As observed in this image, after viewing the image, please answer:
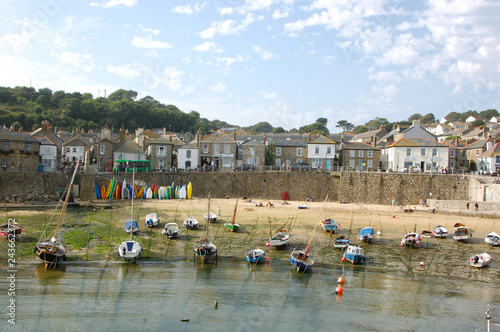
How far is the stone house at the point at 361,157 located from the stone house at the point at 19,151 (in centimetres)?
4005

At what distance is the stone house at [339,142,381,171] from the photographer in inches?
2197

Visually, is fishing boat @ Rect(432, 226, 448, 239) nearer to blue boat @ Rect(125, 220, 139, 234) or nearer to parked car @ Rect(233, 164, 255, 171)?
blue boat @ Rect(125, 220, 139, 234)

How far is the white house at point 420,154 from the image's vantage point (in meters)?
52.0

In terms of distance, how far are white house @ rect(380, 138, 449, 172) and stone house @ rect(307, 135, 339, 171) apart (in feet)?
26.5

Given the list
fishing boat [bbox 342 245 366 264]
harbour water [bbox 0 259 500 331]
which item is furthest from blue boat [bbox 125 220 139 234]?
fishing boat [bbox 342 245 366 264]

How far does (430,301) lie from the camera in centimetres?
2052

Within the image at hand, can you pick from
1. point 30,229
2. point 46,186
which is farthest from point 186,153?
point 30,229

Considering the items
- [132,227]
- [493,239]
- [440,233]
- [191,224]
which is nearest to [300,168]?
[440,233]

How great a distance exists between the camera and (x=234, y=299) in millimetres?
20094

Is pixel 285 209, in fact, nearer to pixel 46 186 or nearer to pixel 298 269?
pixel 298 269

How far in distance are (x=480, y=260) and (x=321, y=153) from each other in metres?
32.2

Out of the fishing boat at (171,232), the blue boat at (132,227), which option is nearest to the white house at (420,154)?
the fishing boat at (171,232)

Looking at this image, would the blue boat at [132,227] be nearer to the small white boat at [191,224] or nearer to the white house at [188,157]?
→ the small white boat at [191,224]

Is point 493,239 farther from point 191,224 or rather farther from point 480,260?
point 191,224
